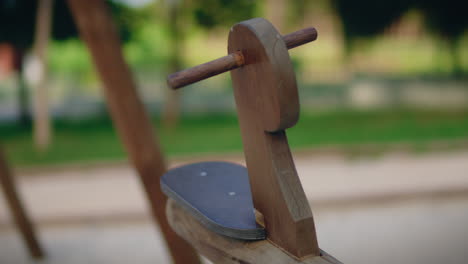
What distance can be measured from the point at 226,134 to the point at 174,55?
1.21m

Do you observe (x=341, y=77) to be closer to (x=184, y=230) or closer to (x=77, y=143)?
(x=77, y=143)

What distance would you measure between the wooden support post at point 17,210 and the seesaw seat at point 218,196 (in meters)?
1.79

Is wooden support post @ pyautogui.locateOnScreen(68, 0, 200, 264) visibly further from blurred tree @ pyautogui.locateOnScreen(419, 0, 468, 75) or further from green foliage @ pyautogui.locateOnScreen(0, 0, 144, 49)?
blurred tree @ pyautogui.locateOnScreen(419, 0, 468, 75)

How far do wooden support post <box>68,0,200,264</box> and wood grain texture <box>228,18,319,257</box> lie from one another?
960 mm

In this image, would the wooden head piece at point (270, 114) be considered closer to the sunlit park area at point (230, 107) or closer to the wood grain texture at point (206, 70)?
the wood grain texture at point (206, 70)

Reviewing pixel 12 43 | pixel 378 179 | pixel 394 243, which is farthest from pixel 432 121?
pixel 12 43

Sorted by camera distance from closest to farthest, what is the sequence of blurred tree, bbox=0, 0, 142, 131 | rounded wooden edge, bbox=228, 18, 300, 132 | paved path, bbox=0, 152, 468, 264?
rounded wooden edge, bbox=228, 18, 300, 132
paved path, bbox=0, 152, 468, 264
blurred tree, bbox=0, 0, 142, 131

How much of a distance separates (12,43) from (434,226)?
5.06 m

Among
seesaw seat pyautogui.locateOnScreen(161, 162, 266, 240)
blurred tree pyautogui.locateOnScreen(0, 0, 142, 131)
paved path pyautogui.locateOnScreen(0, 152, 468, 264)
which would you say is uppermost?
blurred tree pyautogui.locateOnScreen(0, 0, 142, 131)

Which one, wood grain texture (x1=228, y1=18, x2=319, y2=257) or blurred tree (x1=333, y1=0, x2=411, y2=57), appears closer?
wood grain texture (x1=228, y1=18, x2=319, y2=257)

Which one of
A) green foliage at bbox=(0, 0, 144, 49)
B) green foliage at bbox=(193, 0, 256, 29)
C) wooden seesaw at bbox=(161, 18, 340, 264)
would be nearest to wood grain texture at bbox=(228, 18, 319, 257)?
wooden seesaw at bbox=(161, 18, 340, 264)

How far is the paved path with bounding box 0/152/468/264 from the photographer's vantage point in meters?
3.28

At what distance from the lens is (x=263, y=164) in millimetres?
1080

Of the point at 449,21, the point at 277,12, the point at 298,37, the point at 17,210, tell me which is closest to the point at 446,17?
the point at 449,21
